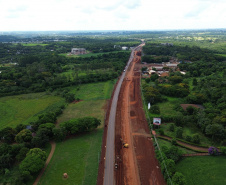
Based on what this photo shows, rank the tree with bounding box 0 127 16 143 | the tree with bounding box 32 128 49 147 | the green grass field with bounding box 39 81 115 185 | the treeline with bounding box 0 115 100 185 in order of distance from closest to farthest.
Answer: the treeline with bounding box 0 115 100 185, the green grass field with bounding box 39 81 115 185, the tree with bounding box 32 128 49 147, the tree with bounding box 0 127 16 143

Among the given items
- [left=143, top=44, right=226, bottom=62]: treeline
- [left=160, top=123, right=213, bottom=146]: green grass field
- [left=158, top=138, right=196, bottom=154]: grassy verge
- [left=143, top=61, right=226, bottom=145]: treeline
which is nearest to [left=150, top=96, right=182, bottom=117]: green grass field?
[left=143, top=61, right=226, bottom=145]: treeline

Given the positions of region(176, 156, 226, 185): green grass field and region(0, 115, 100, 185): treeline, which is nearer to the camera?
region(176, 156, 226, 185): green grass field

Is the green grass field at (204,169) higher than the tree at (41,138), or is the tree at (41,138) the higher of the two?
the tree at (41,138)

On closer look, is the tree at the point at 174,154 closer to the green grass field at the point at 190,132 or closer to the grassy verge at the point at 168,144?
the grassy verge at the point at 168,144

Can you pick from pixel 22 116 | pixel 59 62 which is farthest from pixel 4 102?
pixel 59 62

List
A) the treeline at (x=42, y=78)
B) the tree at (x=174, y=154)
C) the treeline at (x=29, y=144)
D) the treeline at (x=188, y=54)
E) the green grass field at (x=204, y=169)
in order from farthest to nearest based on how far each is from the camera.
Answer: the treeline at (x=188, y=54)
the treeline at (x=42, y=78)
the tree at (x=174, y=154)
the treeline at (x=29, y=144)
the green grass field at (x=204, y=169)

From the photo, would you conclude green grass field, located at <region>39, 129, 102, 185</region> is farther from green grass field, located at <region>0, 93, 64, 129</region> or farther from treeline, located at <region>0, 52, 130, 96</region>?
treeline, located at <region>0, 52, 130, 96</region>

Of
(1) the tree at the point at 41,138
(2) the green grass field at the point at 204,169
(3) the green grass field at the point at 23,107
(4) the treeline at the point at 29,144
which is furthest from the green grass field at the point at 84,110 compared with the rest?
(2) the green grass field at the point at 204,169
